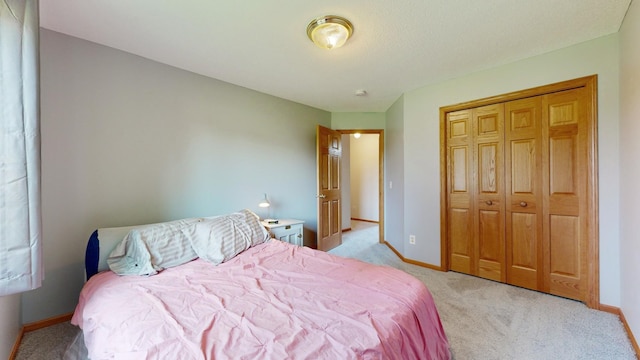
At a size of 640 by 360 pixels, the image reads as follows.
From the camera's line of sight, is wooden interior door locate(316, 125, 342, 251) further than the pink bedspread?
Yes

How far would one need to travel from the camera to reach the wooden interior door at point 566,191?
221cm

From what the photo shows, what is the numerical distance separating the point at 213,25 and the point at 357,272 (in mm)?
2084

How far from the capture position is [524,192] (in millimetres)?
2545

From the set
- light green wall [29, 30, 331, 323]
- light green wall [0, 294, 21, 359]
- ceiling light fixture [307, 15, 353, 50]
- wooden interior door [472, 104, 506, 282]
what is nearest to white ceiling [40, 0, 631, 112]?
ceiling light fixture [307, 15, 353, 50]

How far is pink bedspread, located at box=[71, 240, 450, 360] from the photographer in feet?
3.13

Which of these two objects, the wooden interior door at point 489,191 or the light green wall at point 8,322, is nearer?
the light green wall at point 8,322

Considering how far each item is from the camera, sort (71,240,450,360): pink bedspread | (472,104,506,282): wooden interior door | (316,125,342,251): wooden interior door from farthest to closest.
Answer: (316,125,342,251): wooden interior door, (472,104,506,282): wooden interior door, (71,240,450,360): pink bedspread

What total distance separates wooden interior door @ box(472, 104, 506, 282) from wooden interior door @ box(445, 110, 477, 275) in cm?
6

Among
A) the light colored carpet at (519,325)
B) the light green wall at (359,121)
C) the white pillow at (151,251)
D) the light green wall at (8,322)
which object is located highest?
the light green wall at (359,121)

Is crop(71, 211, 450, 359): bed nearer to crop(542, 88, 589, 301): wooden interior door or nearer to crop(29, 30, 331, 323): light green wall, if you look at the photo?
crop(29, 30, 331, 323): light green wall

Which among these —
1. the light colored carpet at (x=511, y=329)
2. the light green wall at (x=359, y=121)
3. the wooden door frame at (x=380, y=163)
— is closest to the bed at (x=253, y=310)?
the light colored carpet at (x=511, y=329)

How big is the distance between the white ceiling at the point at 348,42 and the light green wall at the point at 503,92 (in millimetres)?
124

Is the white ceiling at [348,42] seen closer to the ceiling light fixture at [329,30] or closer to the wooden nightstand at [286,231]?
the ceiling light fixture at [329,30]

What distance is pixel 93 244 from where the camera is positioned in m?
1.80
